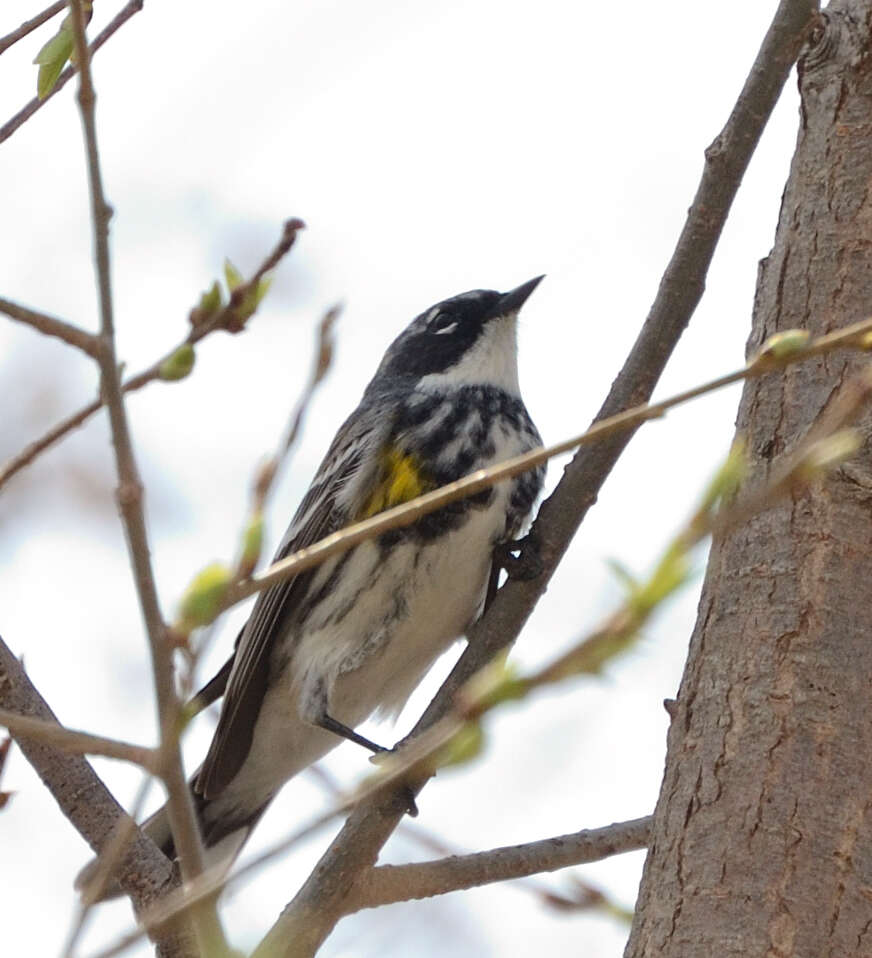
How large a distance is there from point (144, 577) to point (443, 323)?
398 cm

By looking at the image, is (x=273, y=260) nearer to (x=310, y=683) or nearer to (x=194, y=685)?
(x=194, y=685)

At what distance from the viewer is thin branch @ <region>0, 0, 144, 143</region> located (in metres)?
2.54

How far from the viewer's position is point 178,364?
1785mm

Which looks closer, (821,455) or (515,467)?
(821,455)

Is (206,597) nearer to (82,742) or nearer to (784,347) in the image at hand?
(82,742)

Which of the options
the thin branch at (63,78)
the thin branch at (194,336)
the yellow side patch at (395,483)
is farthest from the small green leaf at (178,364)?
the yellow side patch at (395,483)

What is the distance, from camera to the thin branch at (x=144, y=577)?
1.44m

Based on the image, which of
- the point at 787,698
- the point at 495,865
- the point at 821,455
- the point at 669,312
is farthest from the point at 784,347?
the point at 495,865

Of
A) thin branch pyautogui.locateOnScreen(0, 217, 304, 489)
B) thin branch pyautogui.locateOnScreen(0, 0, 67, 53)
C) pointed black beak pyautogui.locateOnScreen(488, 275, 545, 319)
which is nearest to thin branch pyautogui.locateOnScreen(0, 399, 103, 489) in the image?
thin branch pyautogui.locateOnScreen(0, 217, 304, 489)

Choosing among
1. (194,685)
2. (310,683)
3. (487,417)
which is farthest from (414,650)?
(194,685)

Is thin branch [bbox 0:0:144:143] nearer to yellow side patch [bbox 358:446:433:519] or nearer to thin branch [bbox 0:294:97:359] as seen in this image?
thin branch [bbox 0:294:97:359]

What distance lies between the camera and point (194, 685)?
1504 mm

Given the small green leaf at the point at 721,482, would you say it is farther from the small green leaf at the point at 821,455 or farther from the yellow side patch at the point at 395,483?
the yellow side patch at the point at 395,483

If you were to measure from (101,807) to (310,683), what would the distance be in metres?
1.58
